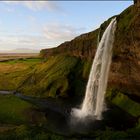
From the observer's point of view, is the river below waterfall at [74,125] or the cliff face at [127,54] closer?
the river below waterfall at [74,125]

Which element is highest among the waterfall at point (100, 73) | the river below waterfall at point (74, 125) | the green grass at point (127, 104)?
the waterfall at point (100, 73)

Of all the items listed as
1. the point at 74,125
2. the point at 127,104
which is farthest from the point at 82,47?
the point at 74,125

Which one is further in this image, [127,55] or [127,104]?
→ [127,55]

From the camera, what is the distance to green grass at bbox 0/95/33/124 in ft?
155

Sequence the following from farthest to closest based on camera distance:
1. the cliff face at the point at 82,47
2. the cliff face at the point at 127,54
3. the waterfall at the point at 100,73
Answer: the cliff face at the point at 82,47 → the cliff face at the point at 127,54 → the waterfall at the point at 100,73

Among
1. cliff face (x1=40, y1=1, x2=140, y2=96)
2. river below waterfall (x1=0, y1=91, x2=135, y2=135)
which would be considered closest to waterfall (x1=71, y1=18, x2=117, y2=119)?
cliff face (x1=40, y1=1, x2=140, y2=96)

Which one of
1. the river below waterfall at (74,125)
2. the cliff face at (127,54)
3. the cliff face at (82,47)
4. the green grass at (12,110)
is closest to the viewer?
the river below waterfall at (74,125)

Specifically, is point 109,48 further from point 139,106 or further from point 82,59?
point 82,59

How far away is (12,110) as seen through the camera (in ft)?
169

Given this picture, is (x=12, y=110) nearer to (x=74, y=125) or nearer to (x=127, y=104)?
(x=74, y=125)

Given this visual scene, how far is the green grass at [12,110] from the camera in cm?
4716

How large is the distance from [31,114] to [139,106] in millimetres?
17135

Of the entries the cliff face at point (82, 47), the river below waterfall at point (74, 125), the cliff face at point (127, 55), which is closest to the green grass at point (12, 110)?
the river below waterfall at point (74, 125)

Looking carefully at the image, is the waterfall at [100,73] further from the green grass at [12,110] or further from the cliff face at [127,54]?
the green grass at [12,110]
